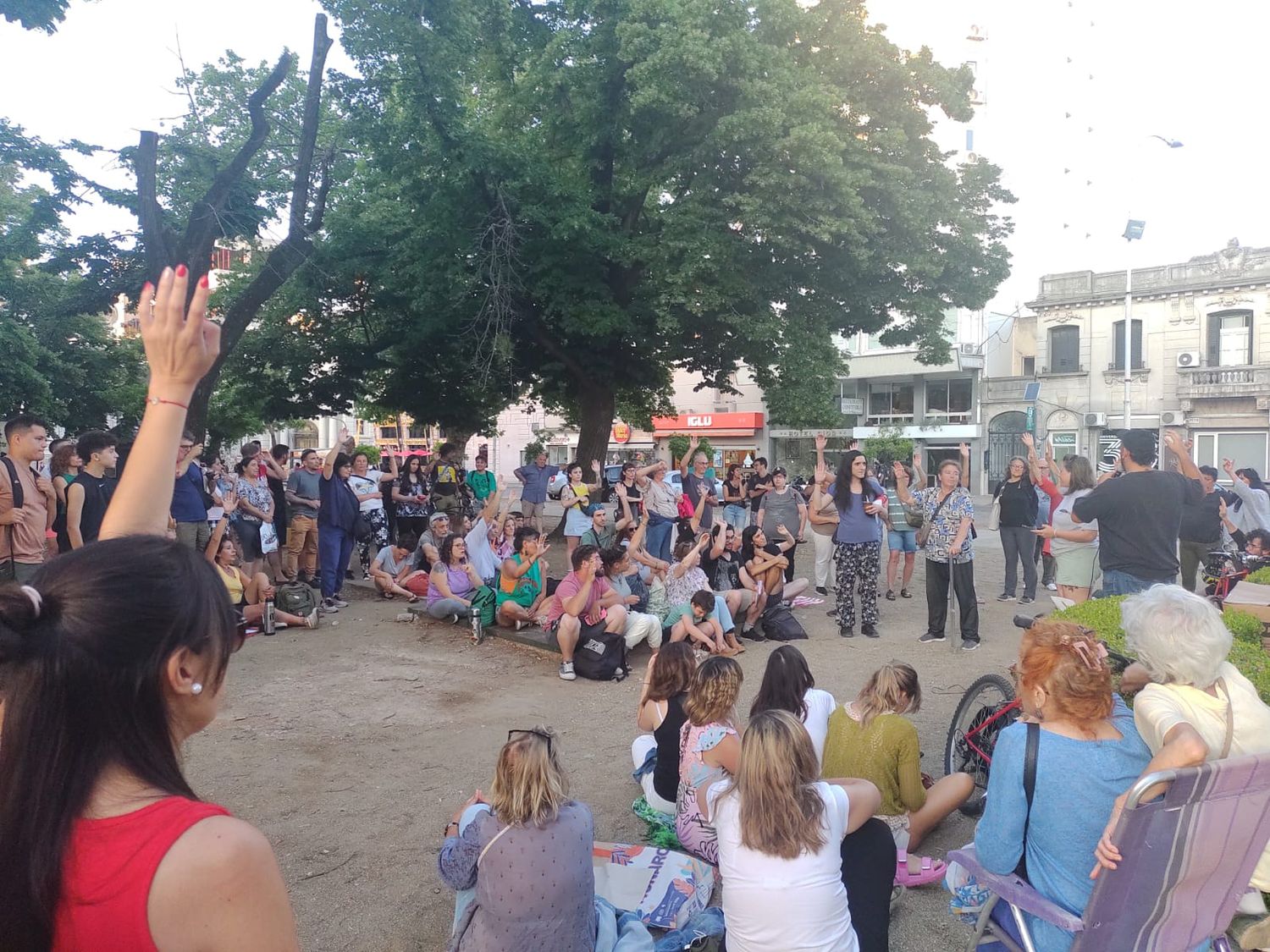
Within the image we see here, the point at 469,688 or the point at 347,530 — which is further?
the point at 347,530

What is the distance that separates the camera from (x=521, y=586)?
901 cm

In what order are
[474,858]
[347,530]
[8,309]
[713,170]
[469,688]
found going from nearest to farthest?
[474,858] → [469,688] → [347,530] → [713,170] → [8,309]

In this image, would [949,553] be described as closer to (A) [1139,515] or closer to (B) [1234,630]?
(A) [1139,515]

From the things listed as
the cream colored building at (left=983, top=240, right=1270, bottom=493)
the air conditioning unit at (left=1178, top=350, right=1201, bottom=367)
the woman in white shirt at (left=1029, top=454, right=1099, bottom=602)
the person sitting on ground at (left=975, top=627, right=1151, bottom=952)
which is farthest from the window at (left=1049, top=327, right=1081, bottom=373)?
the person sitting on ground at (left=975, top=627, right=1151, bottom=952)

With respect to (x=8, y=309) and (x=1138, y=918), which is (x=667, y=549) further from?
(x=8, y=309)

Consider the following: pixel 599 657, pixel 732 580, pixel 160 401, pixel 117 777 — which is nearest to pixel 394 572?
pixel 732 580

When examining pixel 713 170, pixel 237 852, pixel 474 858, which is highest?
pixel 713 170

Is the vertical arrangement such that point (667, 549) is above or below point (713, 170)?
below

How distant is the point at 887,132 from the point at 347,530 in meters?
11.0

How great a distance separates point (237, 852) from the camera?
1.09 metres

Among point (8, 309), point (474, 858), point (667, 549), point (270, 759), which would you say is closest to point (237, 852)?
point (474, 858)

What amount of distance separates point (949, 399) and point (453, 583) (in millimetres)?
33473

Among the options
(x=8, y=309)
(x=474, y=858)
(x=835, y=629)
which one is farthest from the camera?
(x=8, y=309)

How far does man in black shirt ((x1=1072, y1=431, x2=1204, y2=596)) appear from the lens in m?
5.57
